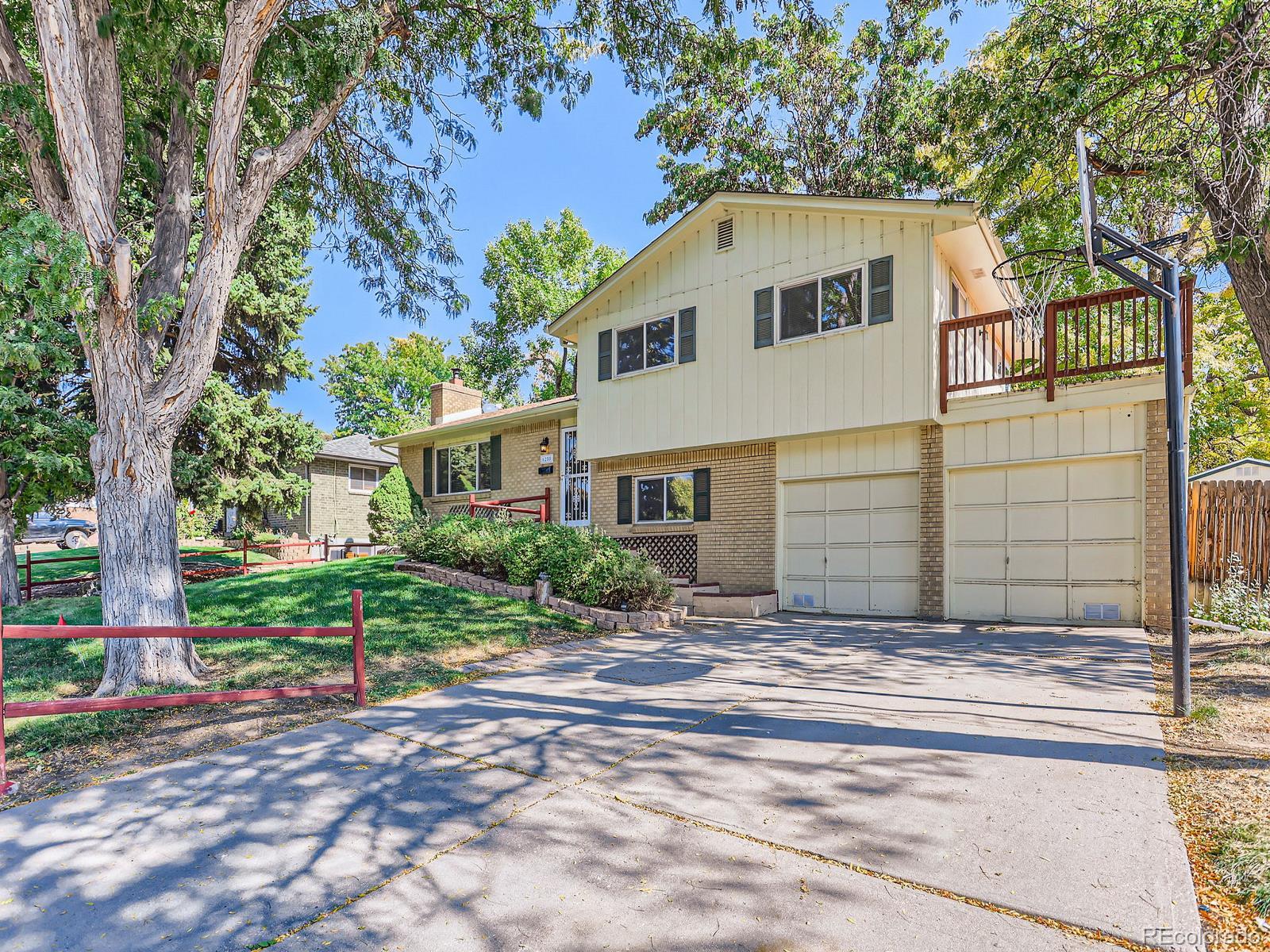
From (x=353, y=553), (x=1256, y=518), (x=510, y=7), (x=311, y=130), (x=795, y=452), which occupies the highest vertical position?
(x=510, y=7)

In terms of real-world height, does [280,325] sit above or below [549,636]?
above

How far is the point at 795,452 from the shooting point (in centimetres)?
1230

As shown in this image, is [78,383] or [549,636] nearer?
[549,636]

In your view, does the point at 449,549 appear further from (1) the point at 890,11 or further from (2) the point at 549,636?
(1) the point at 890,11

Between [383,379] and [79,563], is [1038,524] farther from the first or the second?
[383,379]

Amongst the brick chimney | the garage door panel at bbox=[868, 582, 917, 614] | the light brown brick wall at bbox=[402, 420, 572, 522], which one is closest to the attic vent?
the light brown brick wall at bbox=[402, 420, 572, 522]

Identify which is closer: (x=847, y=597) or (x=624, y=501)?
(x=847, y=597)

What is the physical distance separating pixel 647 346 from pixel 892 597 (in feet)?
22.8

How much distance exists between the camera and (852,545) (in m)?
11.7

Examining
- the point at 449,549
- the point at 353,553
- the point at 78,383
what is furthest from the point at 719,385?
the point at 353,553

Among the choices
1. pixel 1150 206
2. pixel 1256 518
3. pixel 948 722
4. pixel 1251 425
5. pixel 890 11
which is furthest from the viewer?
pixel 1251 425

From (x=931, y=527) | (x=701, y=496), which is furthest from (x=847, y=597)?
(x=701, y=496)

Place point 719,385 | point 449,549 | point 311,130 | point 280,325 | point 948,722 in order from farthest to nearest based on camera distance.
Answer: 1. point 280,325
2. point 719,385
3. point 449,549
4. point 311,130
5. point 948,722

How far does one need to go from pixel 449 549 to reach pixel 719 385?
5.89m
